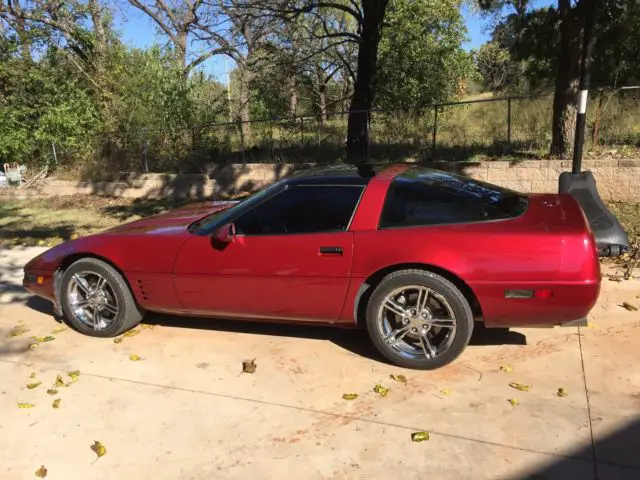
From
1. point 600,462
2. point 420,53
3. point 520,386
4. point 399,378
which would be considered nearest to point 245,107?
point 420,53

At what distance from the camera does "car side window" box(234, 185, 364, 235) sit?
3932 millimetres

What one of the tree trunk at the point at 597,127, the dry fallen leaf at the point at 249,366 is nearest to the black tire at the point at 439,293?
the dry fallen leaf at the point at 249,366

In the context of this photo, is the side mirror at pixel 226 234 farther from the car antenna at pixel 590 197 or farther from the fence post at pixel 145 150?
the fence post at pixel 145 150

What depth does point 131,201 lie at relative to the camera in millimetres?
12406

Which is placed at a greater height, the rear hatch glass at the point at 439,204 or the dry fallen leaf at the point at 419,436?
the rear hatch glass at the point at 439,204

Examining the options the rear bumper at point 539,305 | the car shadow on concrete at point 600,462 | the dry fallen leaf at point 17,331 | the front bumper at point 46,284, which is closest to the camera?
the car shadow on concrete at point 600,462

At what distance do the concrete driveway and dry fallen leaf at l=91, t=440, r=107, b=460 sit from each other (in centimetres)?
3

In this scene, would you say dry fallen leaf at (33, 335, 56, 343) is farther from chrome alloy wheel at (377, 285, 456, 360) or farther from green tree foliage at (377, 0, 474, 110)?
green tree foliage at (377, 0, 474, 110)

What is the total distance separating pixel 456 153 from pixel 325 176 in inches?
277

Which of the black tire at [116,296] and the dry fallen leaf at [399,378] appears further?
the black tire at [116,296]

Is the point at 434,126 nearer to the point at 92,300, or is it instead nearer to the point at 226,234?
the point at 226,234

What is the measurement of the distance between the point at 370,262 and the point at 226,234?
110 cm

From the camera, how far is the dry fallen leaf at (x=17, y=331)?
189 inches

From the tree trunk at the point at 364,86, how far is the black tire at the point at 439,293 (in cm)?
775
